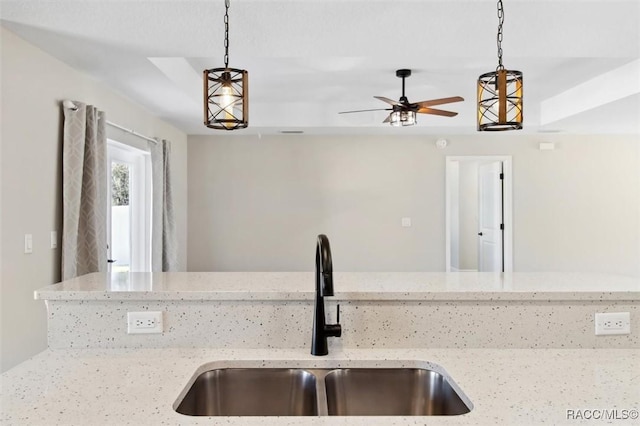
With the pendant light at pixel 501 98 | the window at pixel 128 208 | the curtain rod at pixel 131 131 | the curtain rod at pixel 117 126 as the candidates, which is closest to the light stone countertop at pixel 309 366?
the pendant light at pixel 501 98

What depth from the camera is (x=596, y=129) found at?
18.1ft

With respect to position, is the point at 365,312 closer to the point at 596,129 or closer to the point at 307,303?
the point at 307,303

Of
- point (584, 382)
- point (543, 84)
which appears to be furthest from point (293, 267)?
point (584, 382)

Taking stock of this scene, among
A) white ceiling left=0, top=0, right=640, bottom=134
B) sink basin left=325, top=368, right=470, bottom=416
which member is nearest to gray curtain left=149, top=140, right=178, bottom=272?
white ceiling left=0, top=0, right=640, bottom=134

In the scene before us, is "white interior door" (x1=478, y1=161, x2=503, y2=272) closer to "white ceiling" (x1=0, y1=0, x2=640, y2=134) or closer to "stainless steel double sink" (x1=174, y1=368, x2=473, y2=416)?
"white ceiling" (x1=0, y1=0, x2=640, y2=134)

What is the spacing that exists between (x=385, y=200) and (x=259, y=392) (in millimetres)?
4794

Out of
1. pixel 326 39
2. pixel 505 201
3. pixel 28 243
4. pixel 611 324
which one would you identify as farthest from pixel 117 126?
pixel 505 201

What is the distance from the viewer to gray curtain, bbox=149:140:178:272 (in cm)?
466

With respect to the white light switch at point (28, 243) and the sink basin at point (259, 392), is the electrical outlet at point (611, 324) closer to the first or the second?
the sink basin at point (259, 392)

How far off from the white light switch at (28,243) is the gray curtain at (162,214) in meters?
1.95

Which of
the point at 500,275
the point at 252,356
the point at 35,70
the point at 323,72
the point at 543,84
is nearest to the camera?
the point at 252,356

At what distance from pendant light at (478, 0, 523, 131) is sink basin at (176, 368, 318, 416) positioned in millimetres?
1072

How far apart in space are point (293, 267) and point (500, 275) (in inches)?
171

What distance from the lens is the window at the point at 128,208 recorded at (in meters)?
4.17
